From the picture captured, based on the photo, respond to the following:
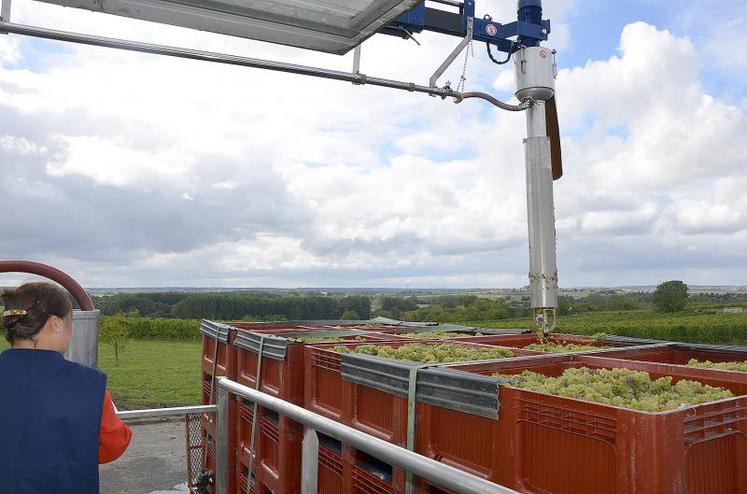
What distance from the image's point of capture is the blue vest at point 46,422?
6.20 feet

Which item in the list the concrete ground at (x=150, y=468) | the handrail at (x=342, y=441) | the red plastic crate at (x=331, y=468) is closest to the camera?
the handrail at (x=342, y=441)

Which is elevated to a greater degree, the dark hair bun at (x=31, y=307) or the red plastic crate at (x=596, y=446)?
the dark hair bun at (x=31, y=307)

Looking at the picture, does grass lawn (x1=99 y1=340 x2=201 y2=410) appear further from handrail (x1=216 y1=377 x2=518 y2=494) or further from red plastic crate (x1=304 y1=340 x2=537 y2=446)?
handrail (x1=216 y1=377 x2=518 y2=494)

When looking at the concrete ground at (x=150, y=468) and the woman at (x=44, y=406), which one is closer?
the woman at (x=44, y=406)

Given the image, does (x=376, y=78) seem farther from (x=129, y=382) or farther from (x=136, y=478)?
(x=129, y=382)

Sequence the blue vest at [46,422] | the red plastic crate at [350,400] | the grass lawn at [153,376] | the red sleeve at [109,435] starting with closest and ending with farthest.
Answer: the blue vest at [46,422] < the red sleeve at [109,435] < the red plastic crate at [350,400] < the grass lawn at [153,376]

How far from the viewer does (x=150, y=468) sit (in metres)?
8.49

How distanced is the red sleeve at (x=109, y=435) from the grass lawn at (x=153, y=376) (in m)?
10.9

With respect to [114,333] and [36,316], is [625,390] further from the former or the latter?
[114,333]

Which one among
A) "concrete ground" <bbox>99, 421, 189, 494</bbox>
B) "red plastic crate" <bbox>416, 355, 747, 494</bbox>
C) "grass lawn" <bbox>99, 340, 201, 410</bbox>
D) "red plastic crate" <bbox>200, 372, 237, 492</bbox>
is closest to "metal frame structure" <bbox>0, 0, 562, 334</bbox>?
"red plastic crate" <bbox>416, 355, 747, 494</bbox>

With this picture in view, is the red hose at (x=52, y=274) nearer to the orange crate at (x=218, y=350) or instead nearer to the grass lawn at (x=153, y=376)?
the orange crate at (x=218, y=350)

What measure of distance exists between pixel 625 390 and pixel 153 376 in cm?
2076

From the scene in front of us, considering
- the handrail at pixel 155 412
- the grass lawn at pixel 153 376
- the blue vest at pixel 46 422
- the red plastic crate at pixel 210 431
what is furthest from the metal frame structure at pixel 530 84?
the grass lawn at pixel 153 376

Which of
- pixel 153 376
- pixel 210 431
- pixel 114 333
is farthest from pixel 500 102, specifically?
pixel 114 333
